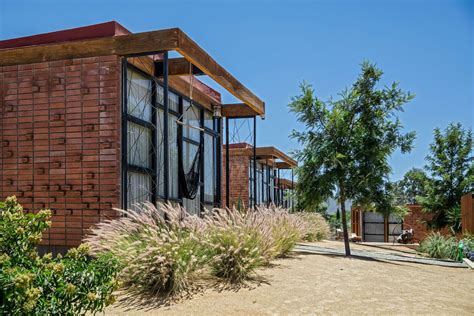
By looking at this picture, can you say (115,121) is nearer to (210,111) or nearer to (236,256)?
(236,256)

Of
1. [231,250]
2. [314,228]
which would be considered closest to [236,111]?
[314,228]

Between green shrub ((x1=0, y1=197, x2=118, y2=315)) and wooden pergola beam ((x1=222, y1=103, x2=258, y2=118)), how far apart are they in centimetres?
971

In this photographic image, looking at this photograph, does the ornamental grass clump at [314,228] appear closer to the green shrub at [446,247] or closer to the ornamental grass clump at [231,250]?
the green shrub at [446,247]

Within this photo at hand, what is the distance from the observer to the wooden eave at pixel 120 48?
792cm

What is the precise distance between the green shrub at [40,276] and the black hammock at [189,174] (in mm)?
6747

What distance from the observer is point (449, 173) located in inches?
737

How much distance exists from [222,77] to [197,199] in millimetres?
3293

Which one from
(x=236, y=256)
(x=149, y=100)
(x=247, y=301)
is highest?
(x=149, y=100)

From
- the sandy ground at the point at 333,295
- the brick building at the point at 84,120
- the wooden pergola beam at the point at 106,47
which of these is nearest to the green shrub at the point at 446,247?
the sandy ground at the point at 333,295

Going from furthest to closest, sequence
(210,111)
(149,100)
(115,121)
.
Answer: (210,111)
(149,100)
(115,121)

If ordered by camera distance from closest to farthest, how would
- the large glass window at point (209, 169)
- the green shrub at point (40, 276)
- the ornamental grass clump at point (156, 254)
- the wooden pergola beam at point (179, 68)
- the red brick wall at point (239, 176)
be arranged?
1. the green shrub at point (40, 276)
2. the ornamental grass clump at point (156, 254)
3. the wooden pergola beam at point (179, 68)
4. the large glass window at point (209, 169)
5. the red brick wall at point (239, 176)

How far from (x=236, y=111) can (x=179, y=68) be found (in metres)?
3.84

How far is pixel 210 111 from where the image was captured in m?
13.0

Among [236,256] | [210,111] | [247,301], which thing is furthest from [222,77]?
[247,301]
